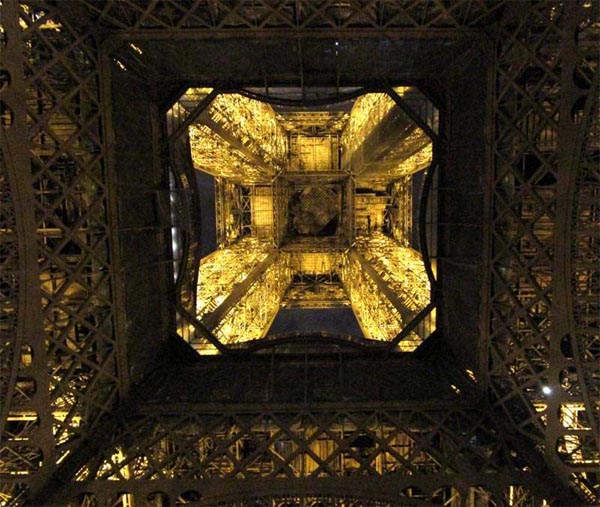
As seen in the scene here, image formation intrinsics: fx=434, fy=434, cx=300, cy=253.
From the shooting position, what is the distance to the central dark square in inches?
1122

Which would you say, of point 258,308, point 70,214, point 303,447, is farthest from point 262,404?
point 258,308

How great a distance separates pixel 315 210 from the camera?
29.1 m

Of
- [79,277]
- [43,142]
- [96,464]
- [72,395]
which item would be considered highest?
[43,142]

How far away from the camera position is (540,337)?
7891 mm

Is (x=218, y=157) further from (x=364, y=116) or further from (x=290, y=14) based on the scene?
(x=290, y=14)

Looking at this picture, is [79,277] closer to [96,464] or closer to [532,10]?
[96,464]

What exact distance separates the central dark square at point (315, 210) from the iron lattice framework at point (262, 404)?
63.0ft

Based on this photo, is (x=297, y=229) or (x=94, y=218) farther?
(x=297, y=229)

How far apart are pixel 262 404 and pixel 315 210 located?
20.5 metres

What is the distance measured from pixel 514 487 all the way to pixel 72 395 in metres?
8.76

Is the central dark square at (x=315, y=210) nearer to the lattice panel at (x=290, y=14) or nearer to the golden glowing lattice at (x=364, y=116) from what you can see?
the golden glowing lattice at (x=364, y=116)

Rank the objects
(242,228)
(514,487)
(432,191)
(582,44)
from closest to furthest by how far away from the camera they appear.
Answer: (582,44)
(514,487)
(432,191)
(242,228)

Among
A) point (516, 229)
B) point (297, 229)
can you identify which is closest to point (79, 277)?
point (516, 229)

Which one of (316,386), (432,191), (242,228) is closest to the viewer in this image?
(316,386)
